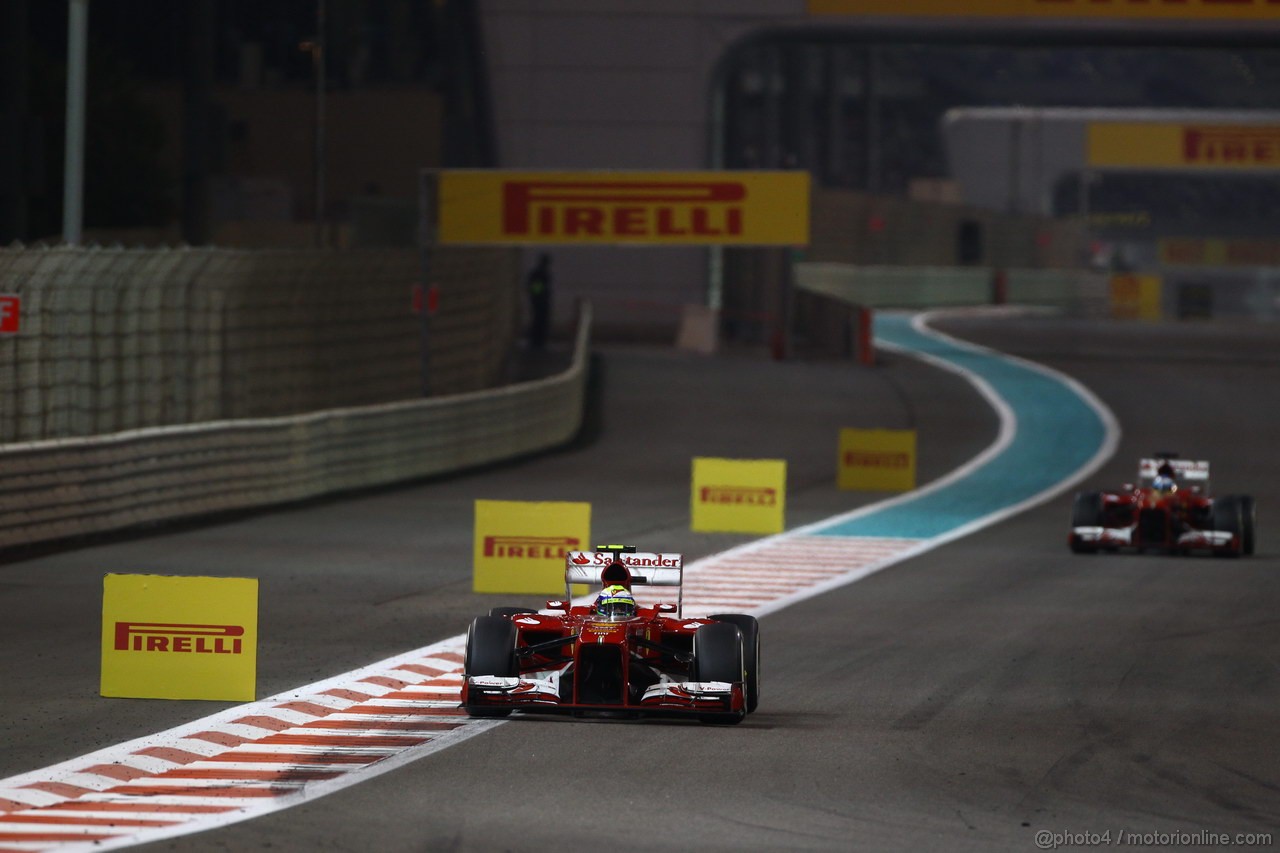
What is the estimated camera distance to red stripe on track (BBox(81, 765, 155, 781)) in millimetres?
10491

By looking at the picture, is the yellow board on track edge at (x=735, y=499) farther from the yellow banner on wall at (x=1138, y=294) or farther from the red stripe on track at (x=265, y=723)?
the yellow banner on wall at (x=1138, y=294)

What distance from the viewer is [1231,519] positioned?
22547mm

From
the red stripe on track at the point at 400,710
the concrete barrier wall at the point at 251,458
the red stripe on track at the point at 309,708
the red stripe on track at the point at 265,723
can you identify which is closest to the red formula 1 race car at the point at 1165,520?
the concrete barrier wall at the point at 251,458

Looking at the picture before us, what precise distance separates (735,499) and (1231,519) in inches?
205

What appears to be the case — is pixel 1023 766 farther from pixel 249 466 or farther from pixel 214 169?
pixel 214 169

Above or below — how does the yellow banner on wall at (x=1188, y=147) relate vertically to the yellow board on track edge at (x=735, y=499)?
above

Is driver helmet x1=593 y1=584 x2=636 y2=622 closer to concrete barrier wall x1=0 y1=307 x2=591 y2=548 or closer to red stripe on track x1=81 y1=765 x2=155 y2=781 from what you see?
red stripe on track x1=81 y1=765 x2=155 y2=781

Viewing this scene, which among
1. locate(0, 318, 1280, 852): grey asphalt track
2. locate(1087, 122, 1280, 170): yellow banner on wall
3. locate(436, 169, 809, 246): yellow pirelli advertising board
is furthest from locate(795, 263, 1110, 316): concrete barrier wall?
locate(0, 318, 1280, 852): grey asphalt track

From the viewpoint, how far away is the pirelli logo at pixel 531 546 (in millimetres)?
18641

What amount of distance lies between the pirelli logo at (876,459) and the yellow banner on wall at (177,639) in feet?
58.6

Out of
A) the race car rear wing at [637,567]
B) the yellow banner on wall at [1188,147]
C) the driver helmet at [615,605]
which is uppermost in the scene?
the yellow banner on wall at [1188,147]

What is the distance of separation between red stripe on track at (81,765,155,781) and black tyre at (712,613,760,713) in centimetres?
338

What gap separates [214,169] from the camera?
6319 centimetres

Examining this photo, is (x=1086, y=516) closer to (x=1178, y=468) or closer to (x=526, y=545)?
(x=1178, y=468)
